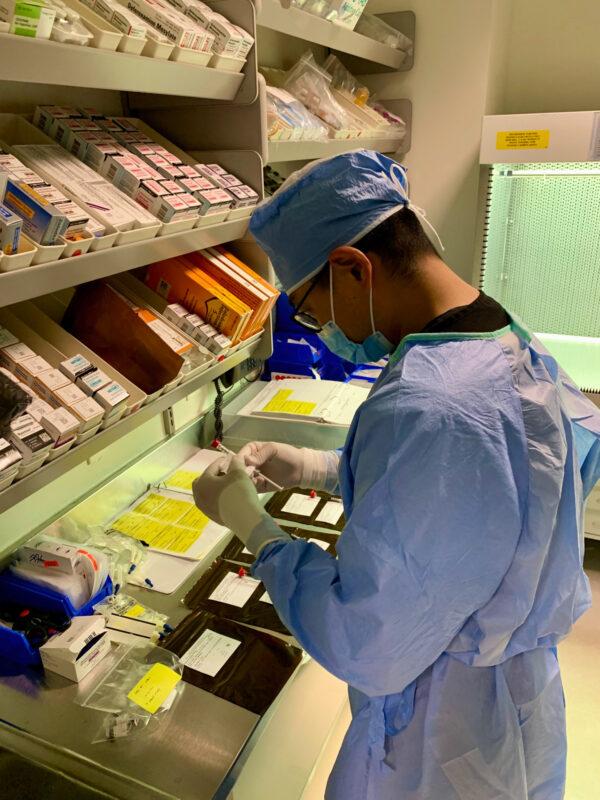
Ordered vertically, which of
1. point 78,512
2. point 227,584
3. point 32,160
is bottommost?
point 227,584

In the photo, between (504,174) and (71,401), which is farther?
(504,174)

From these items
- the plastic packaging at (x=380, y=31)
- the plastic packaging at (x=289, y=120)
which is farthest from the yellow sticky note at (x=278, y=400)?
the plastic packaging at (x=380, y=31)

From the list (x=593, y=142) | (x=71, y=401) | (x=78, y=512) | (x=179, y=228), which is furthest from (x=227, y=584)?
(x=593, y=142)

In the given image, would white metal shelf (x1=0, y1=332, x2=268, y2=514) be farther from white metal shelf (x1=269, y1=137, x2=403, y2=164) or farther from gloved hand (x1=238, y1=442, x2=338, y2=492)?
white metal shelf (x1=269, y1=137, x2=403, y2=164)

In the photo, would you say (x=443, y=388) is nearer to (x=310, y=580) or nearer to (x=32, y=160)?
(x=310, y=580)

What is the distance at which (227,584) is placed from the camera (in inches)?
64.0

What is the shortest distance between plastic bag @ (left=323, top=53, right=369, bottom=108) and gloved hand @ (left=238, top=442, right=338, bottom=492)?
188 cm

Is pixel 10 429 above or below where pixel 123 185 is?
below

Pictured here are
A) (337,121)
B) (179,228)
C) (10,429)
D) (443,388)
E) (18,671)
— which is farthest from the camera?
(337,121)

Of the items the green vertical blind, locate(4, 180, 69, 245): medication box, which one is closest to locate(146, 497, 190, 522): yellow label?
locate(4, 180, 69, 245): medication box

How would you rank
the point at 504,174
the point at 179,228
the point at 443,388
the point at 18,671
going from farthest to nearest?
the point at 504,174, the point at 179,228, the point at 18,671, the point at 443,388

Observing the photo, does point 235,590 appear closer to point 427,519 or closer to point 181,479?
point 181,479

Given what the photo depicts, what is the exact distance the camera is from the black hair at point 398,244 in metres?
1.10

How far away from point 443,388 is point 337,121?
179 centimetres
